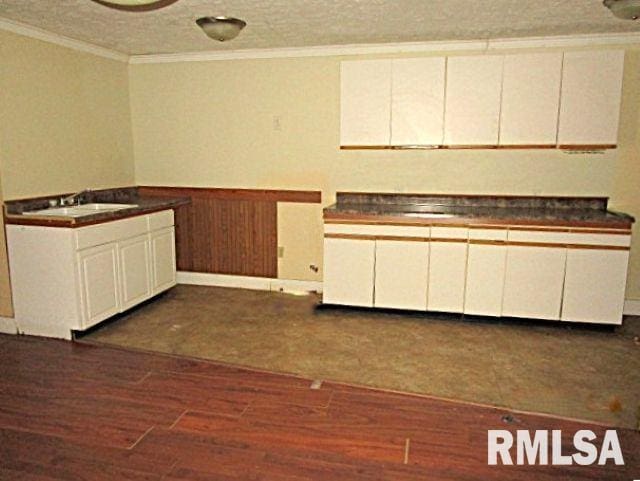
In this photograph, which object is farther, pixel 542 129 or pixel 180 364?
pixel 542 129

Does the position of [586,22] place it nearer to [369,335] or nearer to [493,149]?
[493,149]

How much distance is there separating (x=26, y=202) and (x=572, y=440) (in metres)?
3.85

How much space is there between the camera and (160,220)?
14.0 ft

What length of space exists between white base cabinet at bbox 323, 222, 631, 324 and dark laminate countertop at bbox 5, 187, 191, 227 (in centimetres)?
157

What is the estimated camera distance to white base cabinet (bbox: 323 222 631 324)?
3592 mm

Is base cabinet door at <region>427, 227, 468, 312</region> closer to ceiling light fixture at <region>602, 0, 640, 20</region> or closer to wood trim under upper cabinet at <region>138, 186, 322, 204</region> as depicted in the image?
wood trim under upper cabinet at <region>138, 186, 322, 204</region>

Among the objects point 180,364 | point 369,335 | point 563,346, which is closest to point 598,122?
point 563,346

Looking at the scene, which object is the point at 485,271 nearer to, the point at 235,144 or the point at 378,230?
the point at 378,230

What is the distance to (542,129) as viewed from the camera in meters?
3.81

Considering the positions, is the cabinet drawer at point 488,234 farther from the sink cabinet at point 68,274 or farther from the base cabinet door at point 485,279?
the sink cabinet at point 68,274

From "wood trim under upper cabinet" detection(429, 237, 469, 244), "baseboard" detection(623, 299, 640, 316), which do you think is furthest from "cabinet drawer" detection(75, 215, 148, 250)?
"baseboard" detection(623, 299, 640, 316)

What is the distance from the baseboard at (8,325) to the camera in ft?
11.6

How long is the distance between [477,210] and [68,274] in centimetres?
327

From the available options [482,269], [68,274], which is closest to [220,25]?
[68,274]
